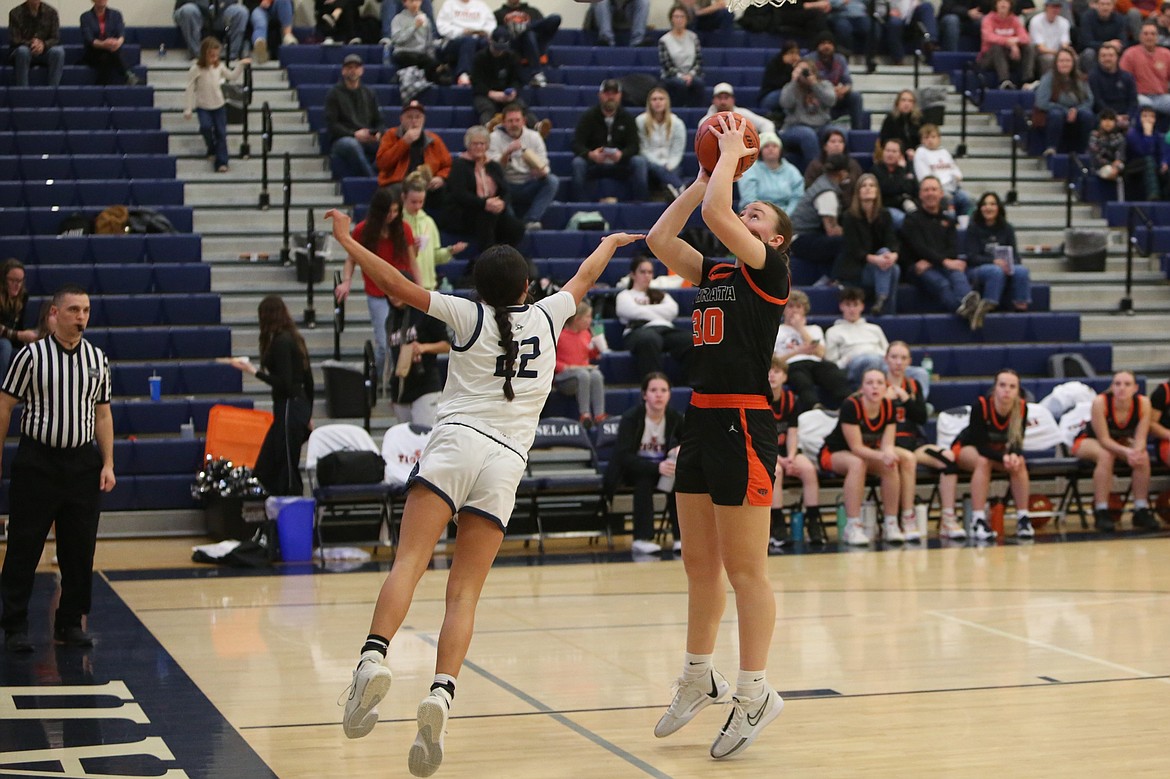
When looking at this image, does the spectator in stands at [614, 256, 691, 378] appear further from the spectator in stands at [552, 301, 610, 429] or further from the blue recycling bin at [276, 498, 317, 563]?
the blue recycling bin at [276, 498, 317, 563]

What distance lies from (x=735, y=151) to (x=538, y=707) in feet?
7.77

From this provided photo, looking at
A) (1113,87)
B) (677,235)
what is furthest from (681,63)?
(677,235)

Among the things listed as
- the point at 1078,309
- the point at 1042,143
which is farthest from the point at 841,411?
the point at 1042,143

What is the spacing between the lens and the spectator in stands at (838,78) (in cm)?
1642

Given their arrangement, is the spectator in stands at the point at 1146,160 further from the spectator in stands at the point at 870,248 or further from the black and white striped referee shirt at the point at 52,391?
the black and white striped referee shirt at the point at 52,391

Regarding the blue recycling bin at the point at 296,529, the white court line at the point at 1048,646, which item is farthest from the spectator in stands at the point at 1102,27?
the white court line at the point at 1048,646

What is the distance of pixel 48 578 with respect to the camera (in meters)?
9.80

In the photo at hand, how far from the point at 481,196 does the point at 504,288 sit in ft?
28.6

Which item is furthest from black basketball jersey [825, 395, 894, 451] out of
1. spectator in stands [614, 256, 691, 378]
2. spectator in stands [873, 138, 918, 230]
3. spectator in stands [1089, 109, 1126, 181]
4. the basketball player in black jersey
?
spectator in stands [1089, 109, 1126, 181]

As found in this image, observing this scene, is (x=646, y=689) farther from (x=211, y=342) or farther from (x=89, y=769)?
(x=211, y=342)

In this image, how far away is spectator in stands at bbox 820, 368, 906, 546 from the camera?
11.4 meters

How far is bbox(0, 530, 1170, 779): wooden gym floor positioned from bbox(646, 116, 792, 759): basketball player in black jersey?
0.91 feet

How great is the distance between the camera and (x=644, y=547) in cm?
1097

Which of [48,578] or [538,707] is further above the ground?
[538,707]
